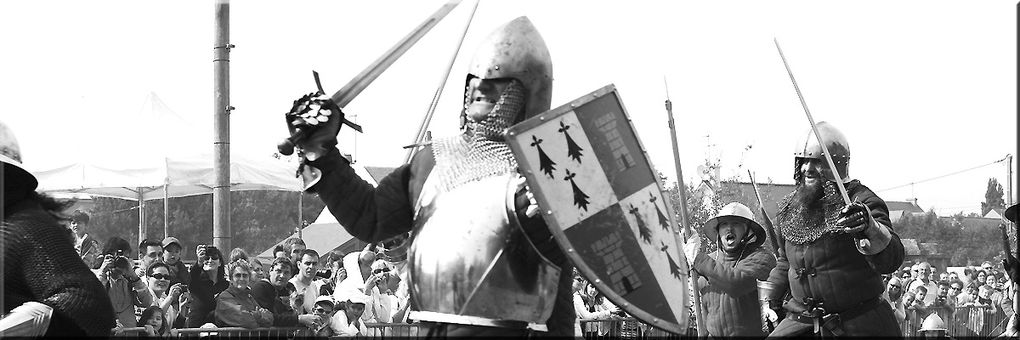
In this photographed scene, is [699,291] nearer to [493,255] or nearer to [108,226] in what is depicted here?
[493,255]

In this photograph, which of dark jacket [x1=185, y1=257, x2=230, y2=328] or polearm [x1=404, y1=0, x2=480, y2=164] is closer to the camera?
polearm [x1=404, y1=0, x2=480, y2=164]

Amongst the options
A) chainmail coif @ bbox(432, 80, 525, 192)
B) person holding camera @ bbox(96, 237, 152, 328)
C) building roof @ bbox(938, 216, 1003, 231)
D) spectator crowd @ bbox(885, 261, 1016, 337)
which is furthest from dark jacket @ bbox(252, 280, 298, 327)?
building roof @ bbox(938, 216, 1003, 231)

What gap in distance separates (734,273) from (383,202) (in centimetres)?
456

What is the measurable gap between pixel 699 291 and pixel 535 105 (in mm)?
4776

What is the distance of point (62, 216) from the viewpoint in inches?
206

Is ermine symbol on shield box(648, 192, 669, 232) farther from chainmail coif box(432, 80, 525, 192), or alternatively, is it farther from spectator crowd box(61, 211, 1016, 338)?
spectator crowd box(61, 211, 1016, 338)

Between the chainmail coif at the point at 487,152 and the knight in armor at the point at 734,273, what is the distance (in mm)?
4476

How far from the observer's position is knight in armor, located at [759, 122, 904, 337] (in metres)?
7.62

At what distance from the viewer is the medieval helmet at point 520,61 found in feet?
16.6

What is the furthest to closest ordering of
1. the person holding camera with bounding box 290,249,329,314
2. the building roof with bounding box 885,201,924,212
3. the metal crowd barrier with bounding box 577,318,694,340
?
the building roof with bounding box 885,201,924,212 < the metal crowd barrier with bounding box 577,318,694,340 < the person holding camera with bounding box 290,249,329,314

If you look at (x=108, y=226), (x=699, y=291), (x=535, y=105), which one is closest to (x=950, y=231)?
(x=108, y=226)

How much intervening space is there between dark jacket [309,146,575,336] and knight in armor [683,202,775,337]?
4302 millimetres

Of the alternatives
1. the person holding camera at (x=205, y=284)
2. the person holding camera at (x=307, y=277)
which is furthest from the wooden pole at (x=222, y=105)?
the person holding camera at (x=307, y=277)

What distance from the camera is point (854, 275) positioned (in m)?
7.79
